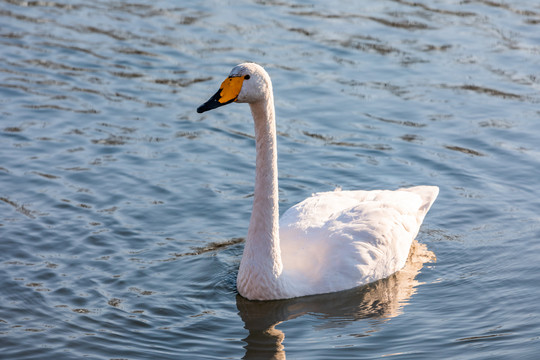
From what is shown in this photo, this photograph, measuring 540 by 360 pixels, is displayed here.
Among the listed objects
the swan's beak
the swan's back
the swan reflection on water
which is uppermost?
the swan's beak

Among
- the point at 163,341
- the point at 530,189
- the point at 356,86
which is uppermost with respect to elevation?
the point at 356,86

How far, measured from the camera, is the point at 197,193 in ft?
38.5

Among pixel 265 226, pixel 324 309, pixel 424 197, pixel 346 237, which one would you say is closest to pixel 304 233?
pixel 346 237

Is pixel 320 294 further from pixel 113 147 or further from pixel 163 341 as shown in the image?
pixel 113 147

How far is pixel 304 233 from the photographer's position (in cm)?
955

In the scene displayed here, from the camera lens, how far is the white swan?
8652 millimetres

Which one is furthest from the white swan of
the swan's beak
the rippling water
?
the rippling water

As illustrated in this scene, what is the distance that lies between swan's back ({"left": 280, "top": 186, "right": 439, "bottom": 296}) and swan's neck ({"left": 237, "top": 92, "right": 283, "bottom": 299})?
8.5 inches

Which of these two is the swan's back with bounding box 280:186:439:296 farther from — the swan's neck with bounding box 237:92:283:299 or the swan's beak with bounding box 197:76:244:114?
the swan's beak with bounding box 197:76:244:114

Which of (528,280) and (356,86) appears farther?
(356,86)

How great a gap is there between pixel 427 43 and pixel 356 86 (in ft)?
7.83

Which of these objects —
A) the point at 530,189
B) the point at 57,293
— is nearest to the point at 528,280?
the point at 530,189

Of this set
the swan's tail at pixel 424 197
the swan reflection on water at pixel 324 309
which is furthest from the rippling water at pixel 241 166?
the swan's tail at pixel 424 197

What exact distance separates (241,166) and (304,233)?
3.22 metres
